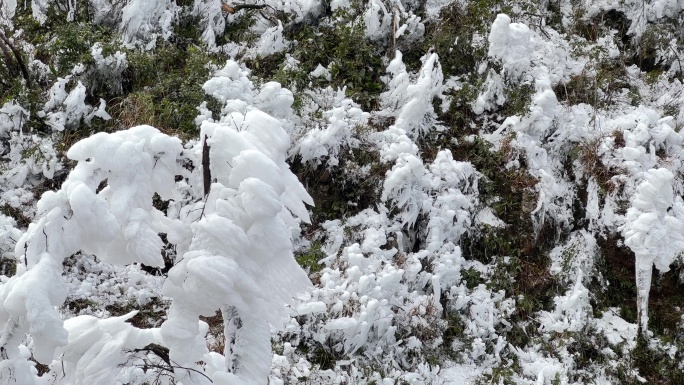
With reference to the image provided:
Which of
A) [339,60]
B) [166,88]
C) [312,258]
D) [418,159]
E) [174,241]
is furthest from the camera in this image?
[339,60]

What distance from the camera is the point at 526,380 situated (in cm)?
511

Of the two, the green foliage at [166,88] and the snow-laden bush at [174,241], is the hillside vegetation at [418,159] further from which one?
the snow-laden bush at [174,241]

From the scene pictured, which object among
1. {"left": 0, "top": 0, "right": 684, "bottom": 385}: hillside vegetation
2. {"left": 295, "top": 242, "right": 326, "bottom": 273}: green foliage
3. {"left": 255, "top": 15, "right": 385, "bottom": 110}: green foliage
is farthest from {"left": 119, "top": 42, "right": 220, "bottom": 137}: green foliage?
{"left": 295, "top": 242, "right": 326, "bottom": 273}: green foliage

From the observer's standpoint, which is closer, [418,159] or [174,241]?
[174,241]

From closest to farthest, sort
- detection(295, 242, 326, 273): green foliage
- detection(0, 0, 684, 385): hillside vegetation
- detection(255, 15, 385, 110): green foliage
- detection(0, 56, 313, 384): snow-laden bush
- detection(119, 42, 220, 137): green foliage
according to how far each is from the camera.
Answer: detection(0, 56, 313, 384): snow-laden bush, detection(0, 0, 684, 385): hillside vegetation, detection(295, 242, 326, 273): green foliage, detection(119, 42, 220, 137): green foliage, detection(255, 15, 385, 110): green foliage

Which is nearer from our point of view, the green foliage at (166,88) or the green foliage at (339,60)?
the green foliage at (166,88)

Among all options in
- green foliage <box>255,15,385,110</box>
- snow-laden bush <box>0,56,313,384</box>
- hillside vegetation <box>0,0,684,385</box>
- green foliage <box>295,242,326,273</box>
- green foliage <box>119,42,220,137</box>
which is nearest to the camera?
snow-laden bush <box>0,56,313,384</box>

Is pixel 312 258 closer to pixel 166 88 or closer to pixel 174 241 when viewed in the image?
pixel 166 88

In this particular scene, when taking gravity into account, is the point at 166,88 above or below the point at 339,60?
below

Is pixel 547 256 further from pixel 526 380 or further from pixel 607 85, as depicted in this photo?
pixel 607 85

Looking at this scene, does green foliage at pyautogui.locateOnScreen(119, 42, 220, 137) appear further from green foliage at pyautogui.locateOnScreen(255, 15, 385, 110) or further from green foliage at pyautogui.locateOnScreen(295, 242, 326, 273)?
green foliage at pyautogui.locateOnScreen(295, 242, 326, 273)

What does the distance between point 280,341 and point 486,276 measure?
7.25 ft

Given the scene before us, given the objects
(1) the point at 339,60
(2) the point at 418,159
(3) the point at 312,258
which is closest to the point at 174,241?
(3) the point at 312,258

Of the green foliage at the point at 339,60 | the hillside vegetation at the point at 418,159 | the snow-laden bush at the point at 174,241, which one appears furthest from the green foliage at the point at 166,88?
the snow-laden bush at the point at 174,241
